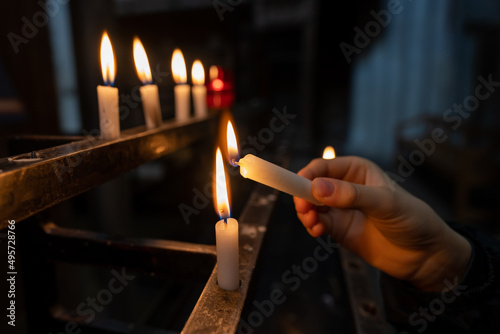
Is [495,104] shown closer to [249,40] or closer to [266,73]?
[266,73]

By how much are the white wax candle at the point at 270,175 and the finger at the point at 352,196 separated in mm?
88

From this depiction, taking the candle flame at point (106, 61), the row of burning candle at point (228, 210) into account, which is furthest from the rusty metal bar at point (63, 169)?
the row of burning candle at point (228, 210)

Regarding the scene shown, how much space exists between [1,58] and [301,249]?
106 inches

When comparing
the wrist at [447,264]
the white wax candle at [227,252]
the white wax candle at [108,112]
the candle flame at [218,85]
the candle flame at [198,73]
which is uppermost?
the candle flame at [198,73]

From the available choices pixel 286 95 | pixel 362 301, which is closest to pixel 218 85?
pixel 362 301

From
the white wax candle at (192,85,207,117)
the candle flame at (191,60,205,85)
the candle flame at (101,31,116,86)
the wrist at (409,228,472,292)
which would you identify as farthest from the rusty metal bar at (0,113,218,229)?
the wrist at (409,228,472,292)

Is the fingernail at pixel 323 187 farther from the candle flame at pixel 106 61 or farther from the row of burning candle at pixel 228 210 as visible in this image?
the candle flame at pixel 106 61

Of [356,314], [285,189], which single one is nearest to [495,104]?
[356,314]

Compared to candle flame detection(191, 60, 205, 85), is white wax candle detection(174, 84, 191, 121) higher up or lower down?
lower down

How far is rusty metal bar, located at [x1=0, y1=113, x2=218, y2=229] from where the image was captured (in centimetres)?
69

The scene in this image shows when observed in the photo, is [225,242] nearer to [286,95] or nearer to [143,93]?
[143,93]

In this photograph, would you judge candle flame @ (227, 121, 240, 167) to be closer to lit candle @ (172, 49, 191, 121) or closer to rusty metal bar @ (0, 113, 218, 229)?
rusty metal bar @ (0, 113, 218, 229)

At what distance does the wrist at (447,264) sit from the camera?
4.46 ft

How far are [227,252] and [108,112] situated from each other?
0.73 m
